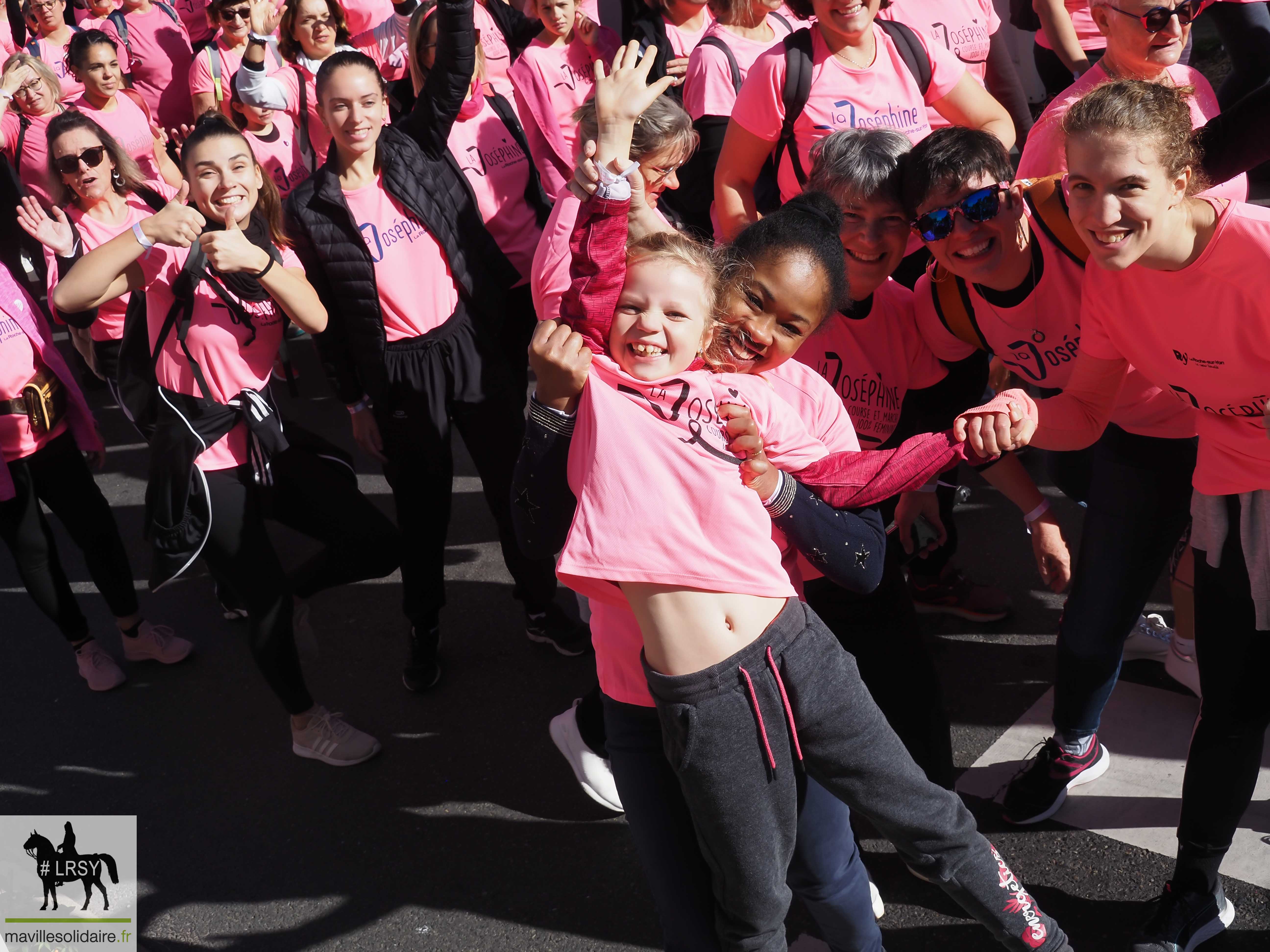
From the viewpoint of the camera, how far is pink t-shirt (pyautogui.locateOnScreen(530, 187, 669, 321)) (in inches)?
90.4

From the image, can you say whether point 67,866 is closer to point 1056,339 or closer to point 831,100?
point 1056,339

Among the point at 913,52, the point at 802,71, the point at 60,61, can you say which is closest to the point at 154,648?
the point at 802,71

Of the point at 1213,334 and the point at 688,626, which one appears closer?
the point at 688,626

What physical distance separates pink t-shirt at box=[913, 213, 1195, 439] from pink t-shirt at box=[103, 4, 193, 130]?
19.0ft

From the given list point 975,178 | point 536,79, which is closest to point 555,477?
point 975,178

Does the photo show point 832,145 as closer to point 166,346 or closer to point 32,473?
point 166,346

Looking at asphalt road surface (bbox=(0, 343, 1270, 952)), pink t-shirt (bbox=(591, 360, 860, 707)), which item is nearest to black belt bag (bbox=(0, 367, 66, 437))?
asphalt road surface (bbox=(0, 343, 1270, 952))

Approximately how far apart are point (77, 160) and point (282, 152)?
1866 mm

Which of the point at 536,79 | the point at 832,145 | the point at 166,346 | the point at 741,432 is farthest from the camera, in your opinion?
the point at 536,79

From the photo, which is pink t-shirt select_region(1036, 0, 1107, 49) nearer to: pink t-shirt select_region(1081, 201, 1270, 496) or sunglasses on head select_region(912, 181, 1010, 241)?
sunglasses on head select_region(912, 181, 1010, 241)

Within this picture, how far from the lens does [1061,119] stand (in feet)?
8.16

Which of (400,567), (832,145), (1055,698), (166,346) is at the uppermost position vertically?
(832,145)

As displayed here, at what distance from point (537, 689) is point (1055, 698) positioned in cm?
167

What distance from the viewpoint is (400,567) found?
3.62 metres
